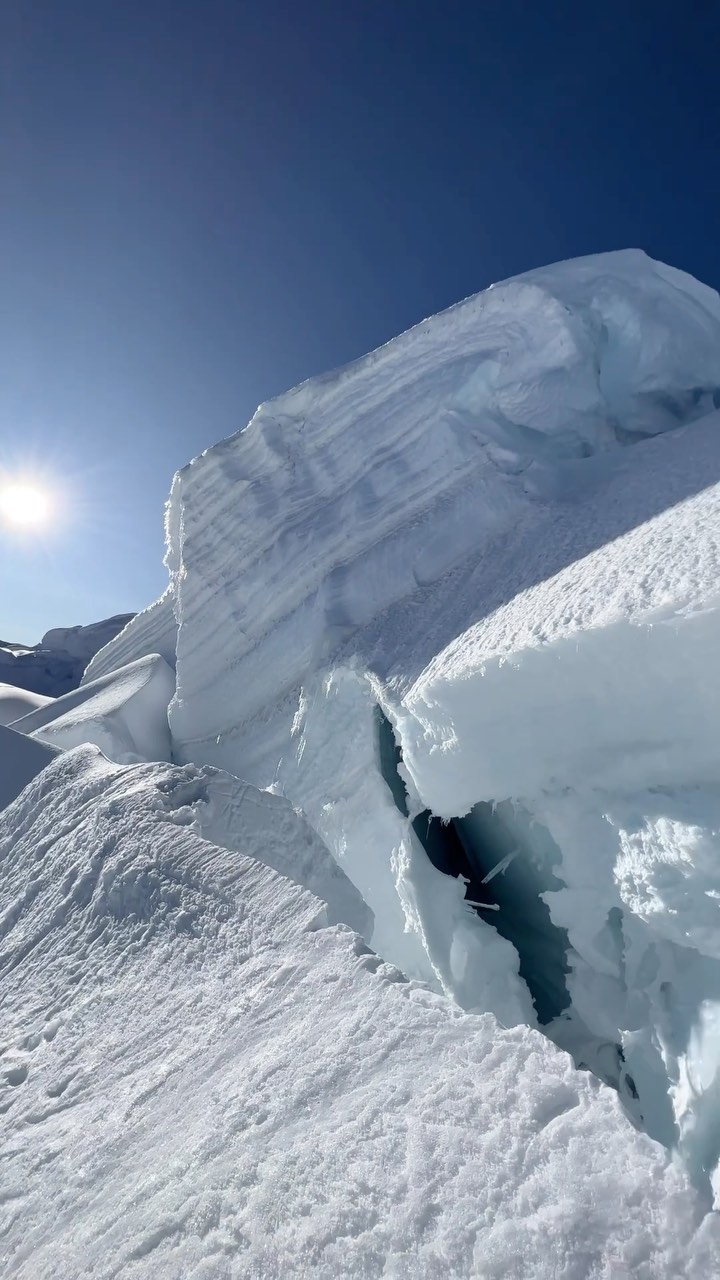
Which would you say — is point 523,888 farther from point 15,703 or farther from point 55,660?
point 55,660

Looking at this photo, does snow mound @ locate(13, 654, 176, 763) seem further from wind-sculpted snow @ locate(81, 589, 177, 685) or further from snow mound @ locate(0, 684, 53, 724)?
wind-sculpted snow @ locate(81, 589, 177, 685)

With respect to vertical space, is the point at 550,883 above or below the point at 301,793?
below

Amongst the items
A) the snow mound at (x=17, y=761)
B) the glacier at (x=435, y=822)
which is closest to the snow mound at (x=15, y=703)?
the glacier at (x=435, y=822)

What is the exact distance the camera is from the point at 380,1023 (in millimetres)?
1166

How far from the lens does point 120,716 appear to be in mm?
4531

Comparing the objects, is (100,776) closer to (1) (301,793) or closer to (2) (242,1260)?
(1) (301,793)

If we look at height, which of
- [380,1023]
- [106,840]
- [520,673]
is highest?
[106,840]

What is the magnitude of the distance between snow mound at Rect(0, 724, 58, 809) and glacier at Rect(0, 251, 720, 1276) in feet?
0.41

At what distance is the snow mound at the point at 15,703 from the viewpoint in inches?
255

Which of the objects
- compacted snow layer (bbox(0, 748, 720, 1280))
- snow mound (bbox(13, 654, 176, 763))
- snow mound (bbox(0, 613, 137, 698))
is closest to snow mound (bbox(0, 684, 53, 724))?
snow mound (bbox(13, 654, 176, 763))

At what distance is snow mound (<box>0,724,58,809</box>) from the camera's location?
2873 millimetres

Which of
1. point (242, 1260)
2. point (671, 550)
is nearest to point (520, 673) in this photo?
point (671, 550)

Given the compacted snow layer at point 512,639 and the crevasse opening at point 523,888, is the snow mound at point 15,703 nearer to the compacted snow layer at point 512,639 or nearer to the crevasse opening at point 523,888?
the compacted snow layer at point 512,639

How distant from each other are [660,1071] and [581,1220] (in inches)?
41.1
